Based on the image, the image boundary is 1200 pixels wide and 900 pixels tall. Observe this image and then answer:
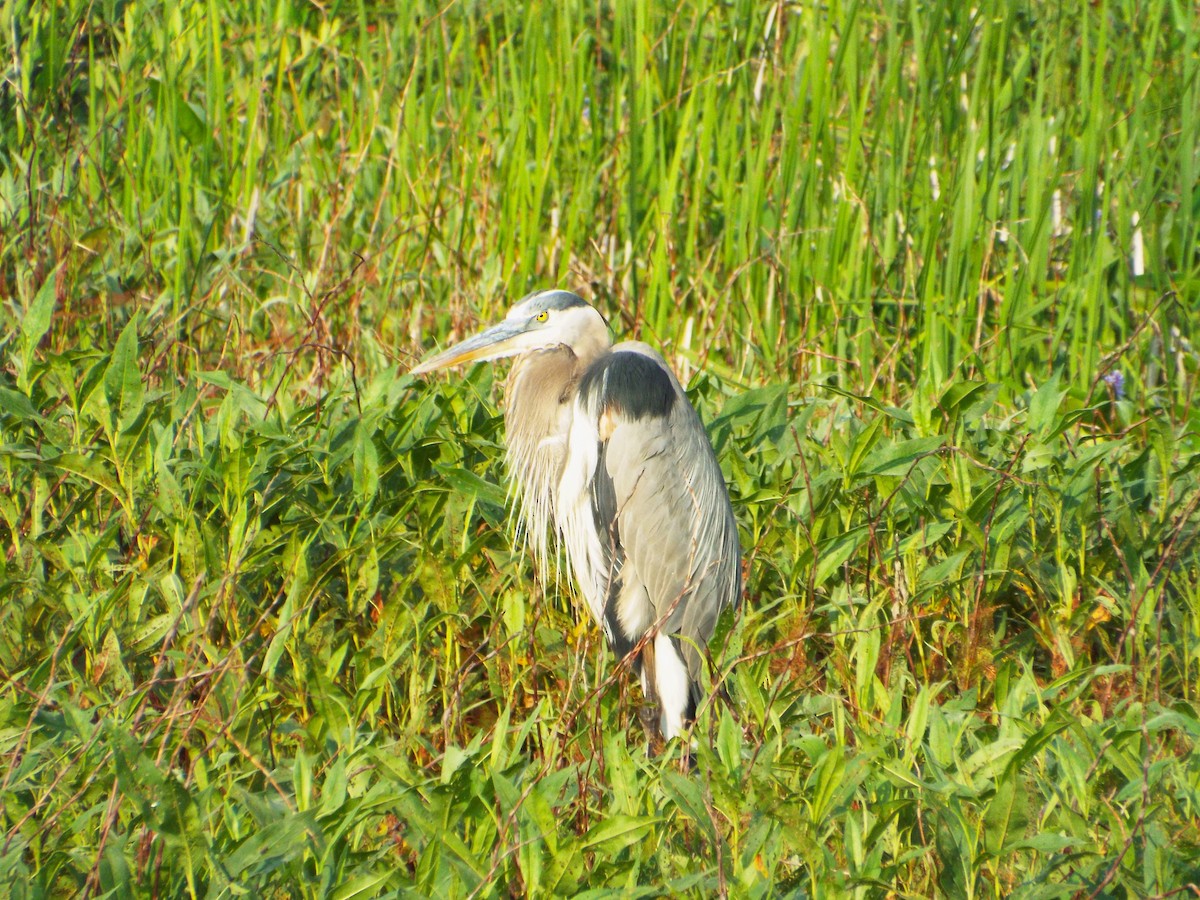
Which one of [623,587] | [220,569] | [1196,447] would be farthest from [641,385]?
[1196,447]

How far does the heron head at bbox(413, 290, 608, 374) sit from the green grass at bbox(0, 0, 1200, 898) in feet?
0.50

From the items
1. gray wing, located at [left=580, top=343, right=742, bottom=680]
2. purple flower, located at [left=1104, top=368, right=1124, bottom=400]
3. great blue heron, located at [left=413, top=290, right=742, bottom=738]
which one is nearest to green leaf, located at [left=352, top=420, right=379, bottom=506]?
great blue heron, located at [left=413, top=290, right=742, bottom=738]

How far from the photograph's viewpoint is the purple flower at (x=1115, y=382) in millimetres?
3673

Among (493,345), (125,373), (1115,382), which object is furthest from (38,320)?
(1115,382)

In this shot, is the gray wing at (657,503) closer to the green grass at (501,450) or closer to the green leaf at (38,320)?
the green grass at (501,450)

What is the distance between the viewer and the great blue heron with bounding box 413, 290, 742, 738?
9.45 feet

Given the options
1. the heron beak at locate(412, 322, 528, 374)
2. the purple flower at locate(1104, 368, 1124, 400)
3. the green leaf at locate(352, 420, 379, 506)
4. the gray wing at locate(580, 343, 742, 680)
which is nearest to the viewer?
the green leaf at locate(352, 420, 379, 506)

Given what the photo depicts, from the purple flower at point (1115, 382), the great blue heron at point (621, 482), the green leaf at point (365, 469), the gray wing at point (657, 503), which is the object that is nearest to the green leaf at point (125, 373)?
the green leaf at point (365, 469)

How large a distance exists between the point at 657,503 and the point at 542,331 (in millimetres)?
520

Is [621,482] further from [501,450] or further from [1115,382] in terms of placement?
[1115,382]

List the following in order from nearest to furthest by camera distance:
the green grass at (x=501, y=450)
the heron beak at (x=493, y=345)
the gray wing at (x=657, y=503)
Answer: the green grass at (x=501, y=450)
the gray wing at (x=657, y=503)
the heron beak at (x=493, y=345)

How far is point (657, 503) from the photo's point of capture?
2.99 meters

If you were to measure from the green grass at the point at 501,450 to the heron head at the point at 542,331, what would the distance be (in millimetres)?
152

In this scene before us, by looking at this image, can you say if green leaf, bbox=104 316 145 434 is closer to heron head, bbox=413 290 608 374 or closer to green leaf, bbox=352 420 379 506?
green leaf, bbox=352 420 379 506
